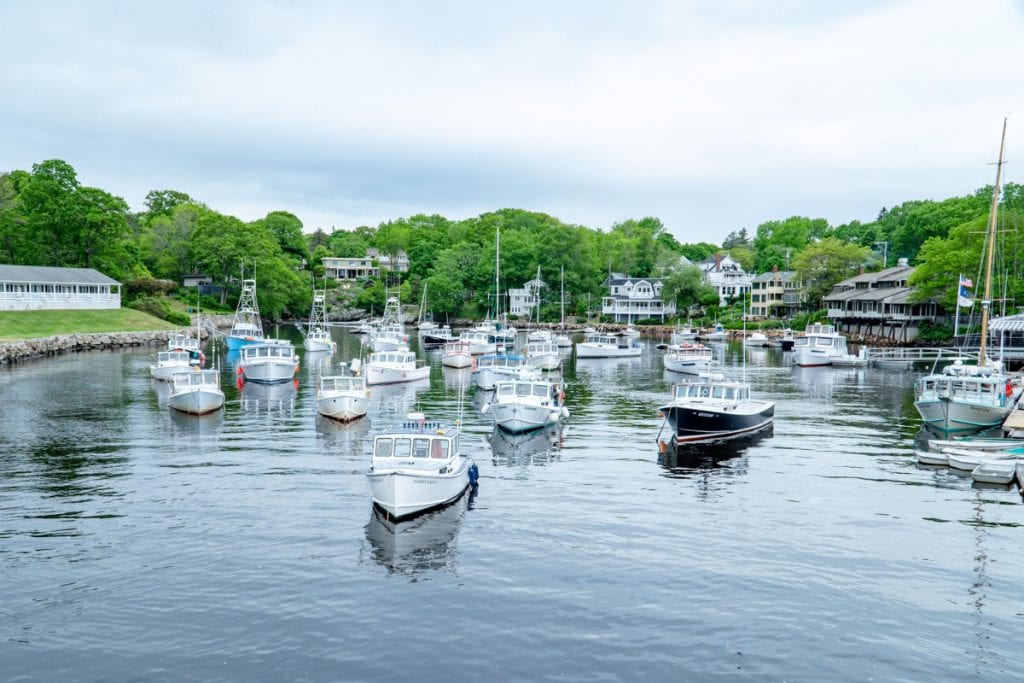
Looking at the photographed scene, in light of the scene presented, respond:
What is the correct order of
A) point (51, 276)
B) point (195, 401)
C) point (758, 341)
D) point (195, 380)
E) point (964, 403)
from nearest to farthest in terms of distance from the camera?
point (964, 403)
point (195, 401)
point (195, 380)
point (51, 276)
point (758, 341)

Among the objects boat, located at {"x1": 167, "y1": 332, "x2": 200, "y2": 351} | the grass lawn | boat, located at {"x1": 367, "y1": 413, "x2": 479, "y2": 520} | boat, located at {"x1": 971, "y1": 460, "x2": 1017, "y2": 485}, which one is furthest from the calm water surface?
the grass lawn

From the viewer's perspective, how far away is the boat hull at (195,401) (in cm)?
5278

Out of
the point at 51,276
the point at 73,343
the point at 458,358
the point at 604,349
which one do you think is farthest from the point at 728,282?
the point at 51,276

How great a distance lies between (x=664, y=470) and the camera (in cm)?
3947

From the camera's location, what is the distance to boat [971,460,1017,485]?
1416 inches

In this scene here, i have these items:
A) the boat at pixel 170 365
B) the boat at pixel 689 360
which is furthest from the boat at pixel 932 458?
the boat at pixel 170 365

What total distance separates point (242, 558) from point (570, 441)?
2480 centimetres

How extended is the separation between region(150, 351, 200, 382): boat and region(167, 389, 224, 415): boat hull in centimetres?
1792

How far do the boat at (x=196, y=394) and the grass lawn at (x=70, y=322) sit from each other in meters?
50.0

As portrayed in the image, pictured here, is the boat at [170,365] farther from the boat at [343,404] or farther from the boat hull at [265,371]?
the boat at [343,404]

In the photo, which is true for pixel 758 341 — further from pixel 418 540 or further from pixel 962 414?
pixel 418 540

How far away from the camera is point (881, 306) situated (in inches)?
5007

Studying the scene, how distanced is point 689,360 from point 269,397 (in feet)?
159

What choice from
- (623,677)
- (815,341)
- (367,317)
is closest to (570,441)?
(623,677)
